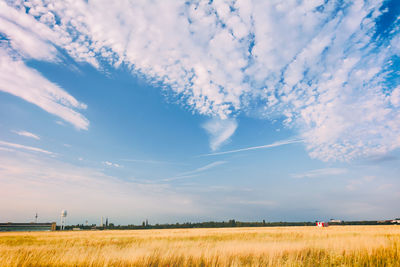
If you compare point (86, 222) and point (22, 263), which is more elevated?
point (22, 263)

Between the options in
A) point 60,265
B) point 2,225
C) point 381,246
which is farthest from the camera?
point 2,225

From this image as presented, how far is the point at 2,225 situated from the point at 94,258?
122106mm

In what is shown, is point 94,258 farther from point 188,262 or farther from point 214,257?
point 214,257

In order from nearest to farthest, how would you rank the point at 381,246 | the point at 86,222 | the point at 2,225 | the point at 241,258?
1. the point at 241,258
2. the point at 381,246
3. the point at 2,225
4. the point at 86,222

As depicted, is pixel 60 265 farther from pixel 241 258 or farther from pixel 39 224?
pixel 39 224

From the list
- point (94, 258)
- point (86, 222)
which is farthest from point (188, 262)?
point (86, 222)

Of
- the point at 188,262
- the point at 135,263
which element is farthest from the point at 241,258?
the point at 135,263

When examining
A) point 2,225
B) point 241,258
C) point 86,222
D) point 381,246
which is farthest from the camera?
point 86,222

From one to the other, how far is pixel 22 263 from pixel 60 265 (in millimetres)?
1326

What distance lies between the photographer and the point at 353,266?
7469 mm

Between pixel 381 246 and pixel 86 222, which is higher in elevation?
pixel 381 246

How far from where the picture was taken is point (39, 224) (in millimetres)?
101625

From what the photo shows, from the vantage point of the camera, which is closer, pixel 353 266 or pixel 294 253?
pixel 353 266

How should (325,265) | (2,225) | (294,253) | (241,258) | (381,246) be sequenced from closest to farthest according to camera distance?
1. (325,265)
2. (241,258)
3. (294,253)
4. (381,246)
5. (2,225)
